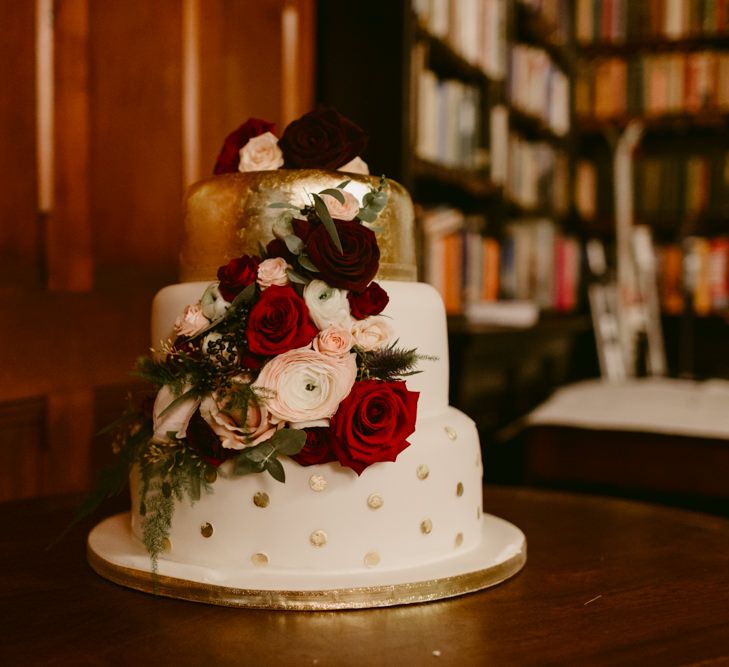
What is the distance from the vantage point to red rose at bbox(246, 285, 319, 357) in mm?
765

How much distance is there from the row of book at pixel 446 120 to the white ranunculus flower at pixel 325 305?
1.49m

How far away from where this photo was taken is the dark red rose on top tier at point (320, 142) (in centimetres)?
90

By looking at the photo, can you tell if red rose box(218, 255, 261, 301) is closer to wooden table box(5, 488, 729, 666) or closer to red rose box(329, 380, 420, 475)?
red rose box(329, 380, 420, 475)

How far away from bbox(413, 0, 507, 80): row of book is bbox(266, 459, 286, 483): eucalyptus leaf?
68.3 inches

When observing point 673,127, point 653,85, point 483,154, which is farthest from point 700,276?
point 483,154

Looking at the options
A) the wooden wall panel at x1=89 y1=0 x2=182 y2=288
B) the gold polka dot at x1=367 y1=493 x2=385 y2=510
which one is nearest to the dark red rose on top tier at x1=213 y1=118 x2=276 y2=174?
the gold polka dot at x1=367 y1=493 x2=385 y2=510

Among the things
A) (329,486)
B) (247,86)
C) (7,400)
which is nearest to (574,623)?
(329,486)

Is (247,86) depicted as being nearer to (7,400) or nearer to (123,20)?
(123,20)

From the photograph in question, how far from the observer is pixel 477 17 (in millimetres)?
2814

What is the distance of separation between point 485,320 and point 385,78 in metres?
0.91

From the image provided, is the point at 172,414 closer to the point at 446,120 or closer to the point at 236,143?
the point at 236,143

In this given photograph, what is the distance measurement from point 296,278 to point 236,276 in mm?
55

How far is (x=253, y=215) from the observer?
2.81ft

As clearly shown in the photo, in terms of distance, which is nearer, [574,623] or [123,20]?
[574,623]
